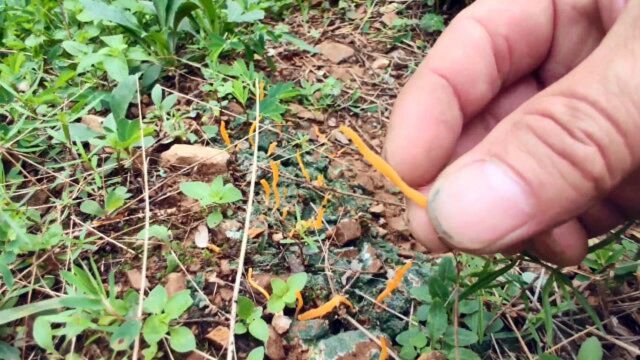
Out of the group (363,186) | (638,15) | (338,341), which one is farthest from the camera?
(363,186)

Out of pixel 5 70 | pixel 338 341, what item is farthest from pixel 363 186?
pixel 5 70

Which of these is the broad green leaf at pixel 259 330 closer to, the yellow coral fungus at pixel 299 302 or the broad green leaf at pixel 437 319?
the yellow coral fungus at pixel 299 302

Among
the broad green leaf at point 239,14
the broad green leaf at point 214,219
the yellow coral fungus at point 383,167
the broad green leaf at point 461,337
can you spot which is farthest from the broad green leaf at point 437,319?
the broad green leaf at point 239,14

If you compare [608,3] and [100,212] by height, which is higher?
[608,3]

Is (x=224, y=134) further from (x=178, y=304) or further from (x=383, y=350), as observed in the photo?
(x=383, y=350)

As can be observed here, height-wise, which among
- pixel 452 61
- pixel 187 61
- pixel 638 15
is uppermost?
pixel 638 15

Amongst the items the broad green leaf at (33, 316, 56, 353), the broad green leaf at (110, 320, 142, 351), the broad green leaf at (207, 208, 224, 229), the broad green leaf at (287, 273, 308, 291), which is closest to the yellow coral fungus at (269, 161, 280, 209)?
the broad green leaf at (207, 208, 224, 229)

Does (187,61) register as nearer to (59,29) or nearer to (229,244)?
(59,29)
